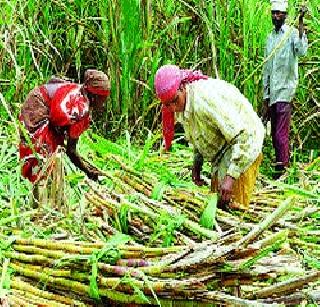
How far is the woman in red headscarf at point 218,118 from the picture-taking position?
3141 millimetres

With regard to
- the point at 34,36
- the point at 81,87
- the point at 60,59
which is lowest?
the point at 60,59

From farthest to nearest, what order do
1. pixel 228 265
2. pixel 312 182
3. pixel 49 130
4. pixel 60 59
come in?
pixel 60 59
pixel 312 182
pixel 49 130
pixel 228 265

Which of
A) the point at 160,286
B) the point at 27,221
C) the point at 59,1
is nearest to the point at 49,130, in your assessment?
the point at 27,221

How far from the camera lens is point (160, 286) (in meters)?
1.99

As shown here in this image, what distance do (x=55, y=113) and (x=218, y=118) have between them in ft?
2.04

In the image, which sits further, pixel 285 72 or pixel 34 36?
pixel 285 72

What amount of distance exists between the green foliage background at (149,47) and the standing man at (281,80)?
0.17 metres

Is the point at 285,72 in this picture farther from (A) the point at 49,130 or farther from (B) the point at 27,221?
(B) the point at 27,221

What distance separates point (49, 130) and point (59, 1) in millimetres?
2460

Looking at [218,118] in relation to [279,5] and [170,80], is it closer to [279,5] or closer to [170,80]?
[170,80]

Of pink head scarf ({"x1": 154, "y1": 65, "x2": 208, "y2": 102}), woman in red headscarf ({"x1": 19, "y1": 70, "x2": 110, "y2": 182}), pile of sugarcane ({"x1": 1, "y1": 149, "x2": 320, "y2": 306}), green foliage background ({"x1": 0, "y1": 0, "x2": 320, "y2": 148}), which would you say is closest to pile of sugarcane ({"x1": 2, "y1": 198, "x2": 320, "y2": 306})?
pile of sugarcane ({"x1": 1, "y1": 149, "x2": 320, "y2": 306})

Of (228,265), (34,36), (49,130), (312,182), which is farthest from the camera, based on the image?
(34,36)

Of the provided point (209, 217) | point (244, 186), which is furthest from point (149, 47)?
point (209, 217)

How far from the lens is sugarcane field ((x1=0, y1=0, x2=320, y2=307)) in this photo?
2.04 m
